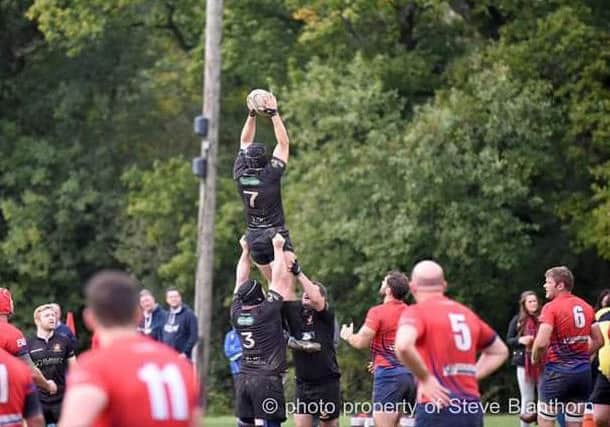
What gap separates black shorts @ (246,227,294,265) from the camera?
16734 millimetres

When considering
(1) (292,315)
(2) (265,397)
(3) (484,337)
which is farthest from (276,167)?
(3) (484,337)

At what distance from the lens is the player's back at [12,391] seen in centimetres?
1038

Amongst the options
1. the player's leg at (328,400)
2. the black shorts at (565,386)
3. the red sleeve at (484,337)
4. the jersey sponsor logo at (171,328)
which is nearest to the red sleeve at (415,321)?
the red sleeve at (484,337)

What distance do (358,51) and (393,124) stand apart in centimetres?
275

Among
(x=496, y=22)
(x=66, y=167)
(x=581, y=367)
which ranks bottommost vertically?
(x=581, y=367)

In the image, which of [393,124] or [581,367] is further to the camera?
[393,124]

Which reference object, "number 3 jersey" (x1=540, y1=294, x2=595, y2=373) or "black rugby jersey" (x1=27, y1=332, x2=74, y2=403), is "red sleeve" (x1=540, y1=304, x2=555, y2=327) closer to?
"number 3 jersey" (x1=540, y1=294, x2=595, y2=373)

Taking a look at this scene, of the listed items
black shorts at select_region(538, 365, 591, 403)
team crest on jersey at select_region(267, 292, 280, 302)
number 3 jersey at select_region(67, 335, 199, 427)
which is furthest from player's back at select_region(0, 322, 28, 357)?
number 3 jersey at select_region(67, 335, 199, 427)

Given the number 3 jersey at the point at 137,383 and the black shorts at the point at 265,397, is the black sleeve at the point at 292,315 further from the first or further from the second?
the number 3 jersey at the point at 137,383

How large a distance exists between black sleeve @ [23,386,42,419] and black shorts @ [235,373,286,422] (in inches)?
204

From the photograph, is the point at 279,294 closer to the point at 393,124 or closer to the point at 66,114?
the point at 393,124

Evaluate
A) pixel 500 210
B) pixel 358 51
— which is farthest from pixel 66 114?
pixel 500 210

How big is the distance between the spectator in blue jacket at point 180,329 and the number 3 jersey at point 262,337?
9.00 m

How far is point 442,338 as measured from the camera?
10.8 metres
